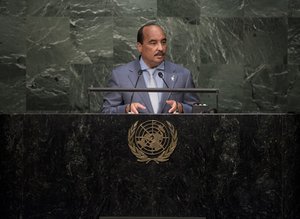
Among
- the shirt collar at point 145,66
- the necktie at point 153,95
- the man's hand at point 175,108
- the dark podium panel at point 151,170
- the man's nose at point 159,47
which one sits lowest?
the dark podium panel at point 151,170

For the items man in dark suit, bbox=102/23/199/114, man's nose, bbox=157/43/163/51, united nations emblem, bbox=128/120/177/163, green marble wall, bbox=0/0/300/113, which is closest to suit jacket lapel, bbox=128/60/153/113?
man in dark suit, bbox=102/23/199/114

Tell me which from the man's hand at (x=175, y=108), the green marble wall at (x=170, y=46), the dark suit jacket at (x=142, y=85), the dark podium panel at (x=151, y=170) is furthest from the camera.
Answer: the green marble wall at (x=170, y=46)

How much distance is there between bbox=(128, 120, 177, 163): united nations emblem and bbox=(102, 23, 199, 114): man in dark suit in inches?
42.3

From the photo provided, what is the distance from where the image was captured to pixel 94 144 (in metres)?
3.66

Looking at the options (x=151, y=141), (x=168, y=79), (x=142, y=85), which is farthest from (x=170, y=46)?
(x=151, y=141)

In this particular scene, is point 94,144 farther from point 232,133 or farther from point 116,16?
point 116,16

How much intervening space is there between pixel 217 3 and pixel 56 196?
350cm

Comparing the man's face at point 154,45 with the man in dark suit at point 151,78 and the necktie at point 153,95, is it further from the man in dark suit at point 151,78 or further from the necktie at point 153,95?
the necktie at point 153,95

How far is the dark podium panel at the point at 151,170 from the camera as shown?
11.9 ft

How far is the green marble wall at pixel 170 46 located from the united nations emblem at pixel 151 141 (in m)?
2.72

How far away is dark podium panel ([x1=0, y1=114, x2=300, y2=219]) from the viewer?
3.62m

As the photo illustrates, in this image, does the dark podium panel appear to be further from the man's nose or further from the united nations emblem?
the man's nose

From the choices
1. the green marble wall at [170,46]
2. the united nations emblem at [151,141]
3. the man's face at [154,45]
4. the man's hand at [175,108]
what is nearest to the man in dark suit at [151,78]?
the man's face at [154,45]

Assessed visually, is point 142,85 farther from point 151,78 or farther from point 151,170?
point 151,170
